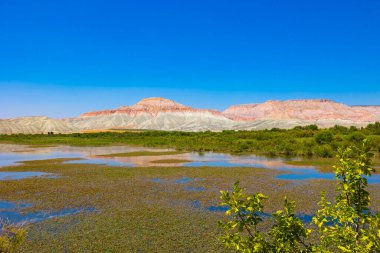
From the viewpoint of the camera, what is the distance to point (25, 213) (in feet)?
44.9

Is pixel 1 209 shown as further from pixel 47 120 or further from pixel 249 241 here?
pixel 47 120

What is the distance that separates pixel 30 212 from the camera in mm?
13828

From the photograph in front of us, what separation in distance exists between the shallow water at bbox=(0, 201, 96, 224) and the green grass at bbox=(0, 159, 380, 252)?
55 cm

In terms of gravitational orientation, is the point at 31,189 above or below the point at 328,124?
below

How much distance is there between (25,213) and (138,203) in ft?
15.0

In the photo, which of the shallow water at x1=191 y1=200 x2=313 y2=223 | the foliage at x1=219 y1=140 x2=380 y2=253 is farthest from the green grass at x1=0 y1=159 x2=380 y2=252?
the foliage at x1=219 y1=140 x2=380 y2=253

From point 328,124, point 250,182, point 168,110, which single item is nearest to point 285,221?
point 250,182

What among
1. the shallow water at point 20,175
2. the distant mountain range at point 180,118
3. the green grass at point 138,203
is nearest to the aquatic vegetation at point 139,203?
the green grass at point 138,203

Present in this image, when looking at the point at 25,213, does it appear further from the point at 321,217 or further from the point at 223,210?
the point at 321,217

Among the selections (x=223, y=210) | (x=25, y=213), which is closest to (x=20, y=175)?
(x=25, y=213)

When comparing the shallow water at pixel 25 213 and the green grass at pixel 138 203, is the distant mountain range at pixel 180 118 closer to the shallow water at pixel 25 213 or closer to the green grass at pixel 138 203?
the green grass at pixel 138 203

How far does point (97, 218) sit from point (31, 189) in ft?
25.4

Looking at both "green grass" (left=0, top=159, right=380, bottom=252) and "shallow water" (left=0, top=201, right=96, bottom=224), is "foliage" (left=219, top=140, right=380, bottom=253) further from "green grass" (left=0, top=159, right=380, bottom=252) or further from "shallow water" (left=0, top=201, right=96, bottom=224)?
"shallow water" (left=0, top=201, right=96, bottom=224)

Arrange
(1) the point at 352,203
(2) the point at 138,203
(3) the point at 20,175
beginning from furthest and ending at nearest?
(3) the point at 20,175 → (2) the point at 138,203 → (1) the point at 352,203
